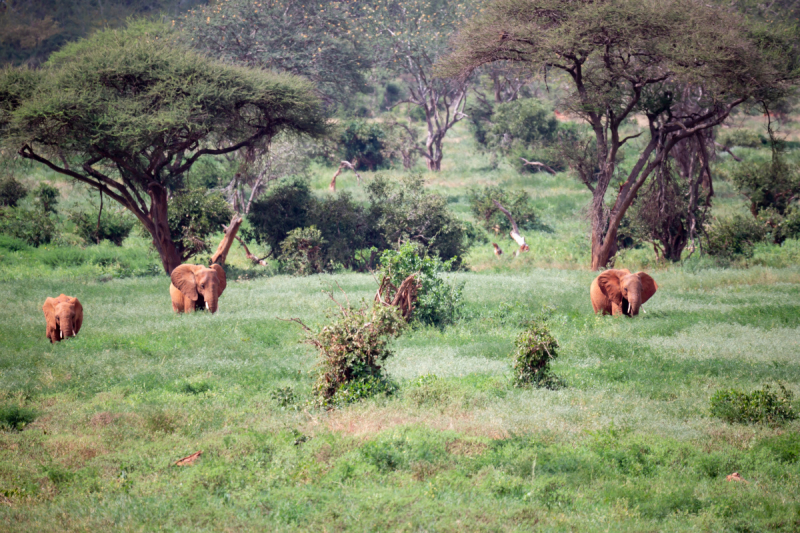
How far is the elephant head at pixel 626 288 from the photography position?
45.2 feet

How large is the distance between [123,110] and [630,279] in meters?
15.1

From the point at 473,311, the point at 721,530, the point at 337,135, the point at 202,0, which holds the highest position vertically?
the point at 202,0

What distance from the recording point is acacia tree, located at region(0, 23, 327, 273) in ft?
62.6

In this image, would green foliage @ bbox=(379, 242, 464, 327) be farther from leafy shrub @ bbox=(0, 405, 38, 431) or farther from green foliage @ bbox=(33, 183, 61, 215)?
green foliage @ bbox=(33, 183, 61, 215)

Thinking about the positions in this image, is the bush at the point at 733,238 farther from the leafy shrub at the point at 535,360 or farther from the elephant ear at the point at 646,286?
the leafy shrub at the point at 535,360

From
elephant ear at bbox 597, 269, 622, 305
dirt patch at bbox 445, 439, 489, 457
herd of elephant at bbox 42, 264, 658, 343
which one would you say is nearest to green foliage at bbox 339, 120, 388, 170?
herd of elephant at bbox 42, 264, 658, 343

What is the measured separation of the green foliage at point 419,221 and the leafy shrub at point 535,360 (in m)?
13.1

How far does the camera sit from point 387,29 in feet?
132

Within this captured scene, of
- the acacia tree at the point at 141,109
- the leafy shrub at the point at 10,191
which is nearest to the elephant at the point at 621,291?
the acacia tree at the point at 141,109

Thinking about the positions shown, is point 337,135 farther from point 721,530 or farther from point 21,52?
point 21,52

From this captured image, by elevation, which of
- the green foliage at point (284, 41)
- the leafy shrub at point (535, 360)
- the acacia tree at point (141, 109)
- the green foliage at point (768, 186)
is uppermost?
the green foliage at point (284, 41)

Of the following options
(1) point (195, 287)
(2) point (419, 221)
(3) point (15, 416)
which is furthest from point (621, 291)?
(3) point (15, 416)

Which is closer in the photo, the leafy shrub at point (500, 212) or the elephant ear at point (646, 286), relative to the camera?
the elephant ear at point (646, 286)

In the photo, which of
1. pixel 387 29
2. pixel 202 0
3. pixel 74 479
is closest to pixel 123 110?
pixel 74 479
